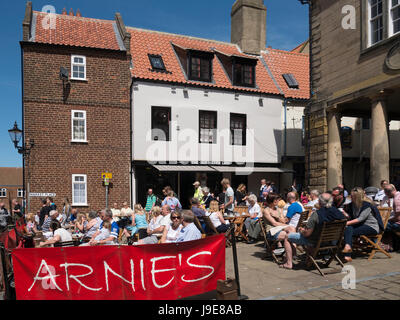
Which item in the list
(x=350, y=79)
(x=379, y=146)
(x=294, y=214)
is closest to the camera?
(x=294, y=214)

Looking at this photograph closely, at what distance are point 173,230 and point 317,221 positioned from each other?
8.77 ft

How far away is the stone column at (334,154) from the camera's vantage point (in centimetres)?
1332

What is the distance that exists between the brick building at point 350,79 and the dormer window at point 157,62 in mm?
7993

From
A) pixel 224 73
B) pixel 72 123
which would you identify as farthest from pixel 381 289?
pixel 224 73

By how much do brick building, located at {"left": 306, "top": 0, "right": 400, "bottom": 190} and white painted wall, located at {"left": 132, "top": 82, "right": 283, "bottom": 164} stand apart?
5057mm

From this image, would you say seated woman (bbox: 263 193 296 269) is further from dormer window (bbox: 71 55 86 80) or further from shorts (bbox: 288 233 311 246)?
dormer window (bbox: 71 55 86 80)

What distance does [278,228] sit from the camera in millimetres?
6680

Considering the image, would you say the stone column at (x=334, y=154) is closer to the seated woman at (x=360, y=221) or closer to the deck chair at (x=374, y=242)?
the deck chair at (x=374, y=242)

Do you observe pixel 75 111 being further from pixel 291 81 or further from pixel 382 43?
pixel 382 43

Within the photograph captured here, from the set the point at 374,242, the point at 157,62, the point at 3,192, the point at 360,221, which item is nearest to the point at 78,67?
the point at 157,62

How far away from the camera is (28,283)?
4223 mm

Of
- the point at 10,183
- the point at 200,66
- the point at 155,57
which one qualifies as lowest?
the point at 10,183

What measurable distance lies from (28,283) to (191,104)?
49.1 ft

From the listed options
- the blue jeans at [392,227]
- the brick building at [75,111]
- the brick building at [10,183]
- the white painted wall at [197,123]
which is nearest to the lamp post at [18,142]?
the brick building at [75,111]
